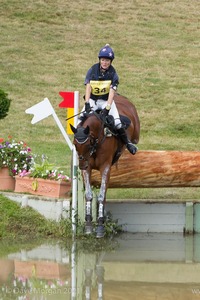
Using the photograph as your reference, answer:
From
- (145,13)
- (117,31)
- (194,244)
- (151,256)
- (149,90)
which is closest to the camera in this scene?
(151,256)

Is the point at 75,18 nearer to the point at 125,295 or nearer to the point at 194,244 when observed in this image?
the point at 194,244

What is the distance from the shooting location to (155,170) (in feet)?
37.4

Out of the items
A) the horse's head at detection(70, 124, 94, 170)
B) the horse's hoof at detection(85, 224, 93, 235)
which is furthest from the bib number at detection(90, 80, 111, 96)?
the horse's hoof at detection(85, 224, 93, 235)

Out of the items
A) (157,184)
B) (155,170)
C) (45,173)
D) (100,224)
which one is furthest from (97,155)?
(45,173)

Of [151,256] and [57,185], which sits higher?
[57,185]

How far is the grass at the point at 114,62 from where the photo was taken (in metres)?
19.4

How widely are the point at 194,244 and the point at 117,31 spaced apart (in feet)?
57.7

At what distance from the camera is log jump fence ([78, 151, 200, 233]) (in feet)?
37.2

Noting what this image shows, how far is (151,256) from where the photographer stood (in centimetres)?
1041

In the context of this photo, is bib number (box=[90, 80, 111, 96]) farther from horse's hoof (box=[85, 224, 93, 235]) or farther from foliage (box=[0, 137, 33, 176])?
foliage (box=[0, 137, 33, 176])

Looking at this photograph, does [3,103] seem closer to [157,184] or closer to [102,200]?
[157,184]

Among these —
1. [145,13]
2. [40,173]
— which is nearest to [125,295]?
[40,173]

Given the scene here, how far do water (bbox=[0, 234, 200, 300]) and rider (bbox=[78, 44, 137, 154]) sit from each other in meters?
1.43

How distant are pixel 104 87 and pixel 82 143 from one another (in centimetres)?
92
